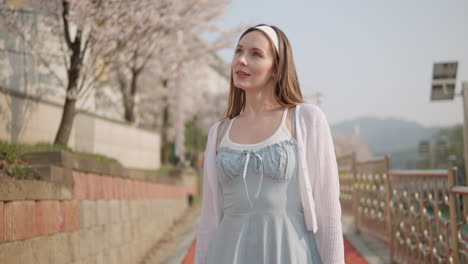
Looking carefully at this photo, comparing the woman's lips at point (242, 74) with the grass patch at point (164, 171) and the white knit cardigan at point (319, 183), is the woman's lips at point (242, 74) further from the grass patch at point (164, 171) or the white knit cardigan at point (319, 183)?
the grass patch at point (164, 171)

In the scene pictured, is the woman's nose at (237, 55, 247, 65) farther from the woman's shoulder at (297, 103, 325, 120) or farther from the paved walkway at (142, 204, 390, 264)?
the paved walkway at (142, 204, 390, 264)

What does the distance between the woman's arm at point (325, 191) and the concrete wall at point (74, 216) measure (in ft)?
7.84

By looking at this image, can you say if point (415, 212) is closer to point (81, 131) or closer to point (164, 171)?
point (81, 131)

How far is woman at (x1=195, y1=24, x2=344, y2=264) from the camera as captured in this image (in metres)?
2.37

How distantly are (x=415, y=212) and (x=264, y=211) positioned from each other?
4.33 m

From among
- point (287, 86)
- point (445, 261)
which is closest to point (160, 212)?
point (445, 261)

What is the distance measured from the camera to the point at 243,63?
2588 millimetres

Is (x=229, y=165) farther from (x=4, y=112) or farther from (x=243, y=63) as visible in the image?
(x=4, y=112)

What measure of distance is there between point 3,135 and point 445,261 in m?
5.24

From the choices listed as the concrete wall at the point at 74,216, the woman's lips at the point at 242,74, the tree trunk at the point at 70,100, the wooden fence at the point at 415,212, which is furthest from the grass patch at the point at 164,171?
the woman's lips at the point at 242,74

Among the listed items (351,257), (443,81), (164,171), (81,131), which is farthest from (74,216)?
(164,171)

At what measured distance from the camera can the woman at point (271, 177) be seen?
7.77ft

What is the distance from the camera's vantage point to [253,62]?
2.59 metres

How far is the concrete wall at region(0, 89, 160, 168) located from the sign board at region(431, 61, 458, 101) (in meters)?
6.61
